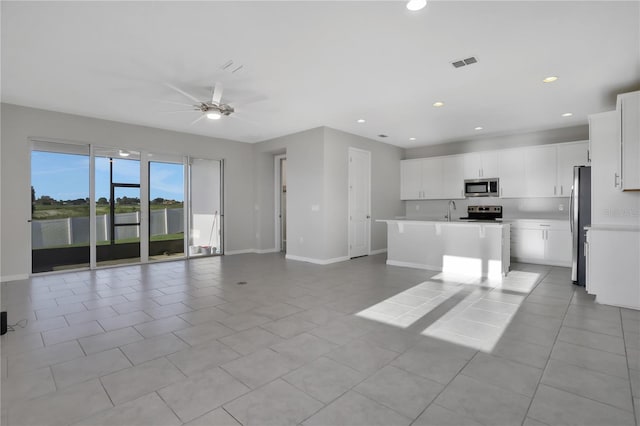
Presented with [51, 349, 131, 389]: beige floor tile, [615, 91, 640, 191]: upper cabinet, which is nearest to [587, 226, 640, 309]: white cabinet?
[615, 91, 640, 191]: upper cabinet

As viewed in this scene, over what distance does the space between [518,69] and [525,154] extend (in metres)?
3.62

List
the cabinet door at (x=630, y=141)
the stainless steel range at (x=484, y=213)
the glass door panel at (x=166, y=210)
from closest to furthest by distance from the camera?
the cabinet door at (x=630, y=141) → the glass door panel at (x=166, y=210) → the stainless steel range at (x=484, y=213)

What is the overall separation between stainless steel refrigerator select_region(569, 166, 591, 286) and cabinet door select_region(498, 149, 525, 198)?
2.15 m

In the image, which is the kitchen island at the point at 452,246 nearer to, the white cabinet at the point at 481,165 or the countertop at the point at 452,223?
the countertop at the point at 452,223

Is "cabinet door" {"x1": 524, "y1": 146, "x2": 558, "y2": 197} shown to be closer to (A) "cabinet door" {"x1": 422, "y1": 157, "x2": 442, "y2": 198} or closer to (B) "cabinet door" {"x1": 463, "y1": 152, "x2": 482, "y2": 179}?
(B) "cabinet door" {"x1": 463, "y1": 152, "x2": 482, "y2": 179}

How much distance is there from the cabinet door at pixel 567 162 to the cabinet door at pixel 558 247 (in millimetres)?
835

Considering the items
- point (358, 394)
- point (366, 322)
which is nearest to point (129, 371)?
point (358, 394)

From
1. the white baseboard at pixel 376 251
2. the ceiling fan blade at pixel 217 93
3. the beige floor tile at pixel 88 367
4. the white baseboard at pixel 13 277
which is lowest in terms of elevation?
the beige floor tile at pixel 88 367

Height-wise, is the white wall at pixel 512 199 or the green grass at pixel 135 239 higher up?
the white wall at pixel 512 199

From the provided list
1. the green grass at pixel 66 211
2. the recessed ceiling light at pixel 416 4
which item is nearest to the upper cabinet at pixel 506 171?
the recessed ceiling light at pixel 416 4

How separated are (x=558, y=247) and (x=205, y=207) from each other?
24.7ft

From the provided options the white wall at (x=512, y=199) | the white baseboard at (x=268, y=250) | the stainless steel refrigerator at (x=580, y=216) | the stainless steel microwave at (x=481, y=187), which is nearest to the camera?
the stainless steel refrigerator at (x=580, y=216)

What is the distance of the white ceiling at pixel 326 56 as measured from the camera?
106 inches

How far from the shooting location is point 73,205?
580 centimetres
